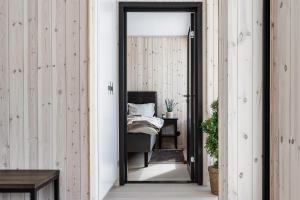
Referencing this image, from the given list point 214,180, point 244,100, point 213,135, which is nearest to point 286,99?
point 244,100

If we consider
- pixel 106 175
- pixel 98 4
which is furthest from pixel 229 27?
pixel 106 175

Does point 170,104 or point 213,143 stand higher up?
point 170,104

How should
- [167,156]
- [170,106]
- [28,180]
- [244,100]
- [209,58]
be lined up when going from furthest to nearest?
1. [170,106]
2. [167,156]
3. [209,58]
4. [28,180]
5. [244,100]

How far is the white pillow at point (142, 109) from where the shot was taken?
8136 mm

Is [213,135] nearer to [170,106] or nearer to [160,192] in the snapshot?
[160,192]

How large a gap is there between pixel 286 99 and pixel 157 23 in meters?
6.34

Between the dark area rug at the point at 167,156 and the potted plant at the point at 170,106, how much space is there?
84cm

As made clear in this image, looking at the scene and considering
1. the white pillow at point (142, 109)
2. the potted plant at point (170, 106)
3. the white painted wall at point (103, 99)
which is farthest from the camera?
the potted plant at point (170, 106)

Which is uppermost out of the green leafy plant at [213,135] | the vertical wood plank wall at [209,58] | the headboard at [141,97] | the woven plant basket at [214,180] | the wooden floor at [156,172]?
the vertical wood plank wall at [209,58]

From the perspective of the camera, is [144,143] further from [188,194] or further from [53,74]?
[53,74]

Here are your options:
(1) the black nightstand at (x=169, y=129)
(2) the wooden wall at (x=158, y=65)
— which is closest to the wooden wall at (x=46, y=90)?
(1) the black nightstand at (x=169, y=129)

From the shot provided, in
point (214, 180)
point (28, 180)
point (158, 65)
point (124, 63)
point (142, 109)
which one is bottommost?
point (214, 180)

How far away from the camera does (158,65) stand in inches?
341

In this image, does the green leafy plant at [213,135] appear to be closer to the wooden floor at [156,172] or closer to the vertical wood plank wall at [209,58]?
the vertical wood plank wall at [209,58]
